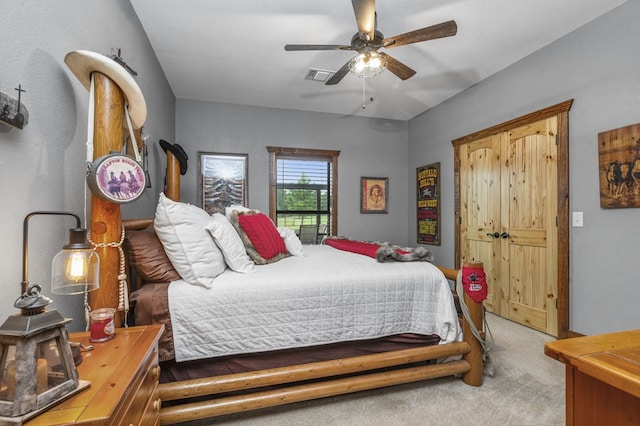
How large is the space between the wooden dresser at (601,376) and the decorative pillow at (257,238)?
68.2 inches

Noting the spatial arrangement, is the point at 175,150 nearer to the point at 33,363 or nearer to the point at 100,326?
the point at 100,326

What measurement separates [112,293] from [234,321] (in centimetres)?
60

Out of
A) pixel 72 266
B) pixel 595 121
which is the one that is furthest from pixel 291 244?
pixel 595 121

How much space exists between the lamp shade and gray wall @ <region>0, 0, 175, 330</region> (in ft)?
0.76

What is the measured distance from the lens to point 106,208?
1.32m

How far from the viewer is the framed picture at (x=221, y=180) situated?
14.7ft

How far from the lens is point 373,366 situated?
181 cm

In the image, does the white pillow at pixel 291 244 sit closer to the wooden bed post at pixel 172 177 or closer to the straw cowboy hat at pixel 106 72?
the wooden bed post at pixel 172 177

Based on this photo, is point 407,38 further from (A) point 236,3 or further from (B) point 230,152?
(B) point 230,152

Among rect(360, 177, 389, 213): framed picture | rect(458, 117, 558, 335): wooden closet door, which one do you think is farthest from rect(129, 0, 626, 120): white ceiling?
rect(360, 177, 389, 213): framed picture

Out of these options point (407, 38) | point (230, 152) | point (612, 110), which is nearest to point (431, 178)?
point (612, 110)

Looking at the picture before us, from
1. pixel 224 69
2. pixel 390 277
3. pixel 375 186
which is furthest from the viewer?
pixel 375 186

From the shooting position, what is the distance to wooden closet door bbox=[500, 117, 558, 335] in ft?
9.72

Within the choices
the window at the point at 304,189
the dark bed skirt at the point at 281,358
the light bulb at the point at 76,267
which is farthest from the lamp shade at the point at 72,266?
the window at the point at 304,189
